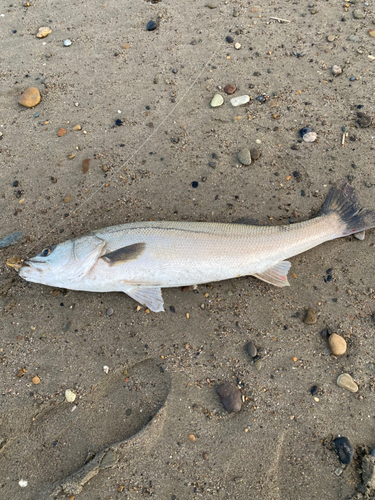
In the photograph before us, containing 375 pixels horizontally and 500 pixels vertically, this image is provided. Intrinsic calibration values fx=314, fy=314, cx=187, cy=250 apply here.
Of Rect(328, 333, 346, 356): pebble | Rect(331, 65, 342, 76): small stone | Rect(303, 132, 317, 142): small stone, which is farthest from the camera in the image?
Rect(331, 65, 342, 76): small stone

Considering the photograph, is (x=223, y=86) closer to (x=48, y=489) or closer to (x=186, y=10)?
(x=186, y=10)

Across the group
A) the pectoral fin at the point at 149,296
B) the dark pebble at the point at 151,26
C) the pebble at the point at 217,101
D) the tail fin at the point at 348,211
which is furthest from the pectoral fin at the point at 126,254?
the dark pebble at the point at 151,26

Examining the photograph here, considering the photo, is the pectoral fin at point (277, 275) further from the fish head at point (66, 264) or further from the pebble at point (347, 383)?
the fish head at point (66, 264)

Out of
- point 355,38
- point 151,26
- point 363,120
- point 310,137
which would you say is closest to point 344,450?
point 310,137

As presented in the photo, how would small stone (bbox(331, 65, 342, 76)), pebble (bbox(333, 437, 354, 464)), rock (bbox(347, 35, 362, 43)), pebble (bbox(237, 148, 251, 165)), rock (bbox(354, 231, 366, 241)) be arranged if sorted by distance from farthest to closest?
1. rock (bbox(347, 35, 362, 43))
2. small stone (bbox(331, 65, 342, 76))
3. pebble (bbox(237, 148, 251, 165))
4. rock (bbox(354, 231, 366, 241))
5. pebble (bbox(333, 437, 354, 464))

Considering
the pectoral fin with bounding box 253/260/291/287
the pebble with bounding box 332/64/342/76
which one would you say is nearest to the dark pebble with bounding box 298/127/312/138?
the pebble with bounding box 332/64/342/76

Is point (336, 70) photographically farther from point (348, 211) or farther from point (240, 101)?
point (348, 211)

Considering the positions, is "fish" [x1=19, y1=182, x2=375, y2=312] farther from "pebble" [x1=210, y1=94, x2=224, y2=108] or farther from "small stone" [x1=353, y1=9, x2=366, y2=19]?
"small stone" [x1=353, y1=9, x2=366, y2=19]

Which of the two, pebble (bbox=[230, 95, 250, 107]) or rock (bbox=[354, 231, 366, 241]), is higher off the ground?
pebble (bbox=[230, 95, 250, 107])
